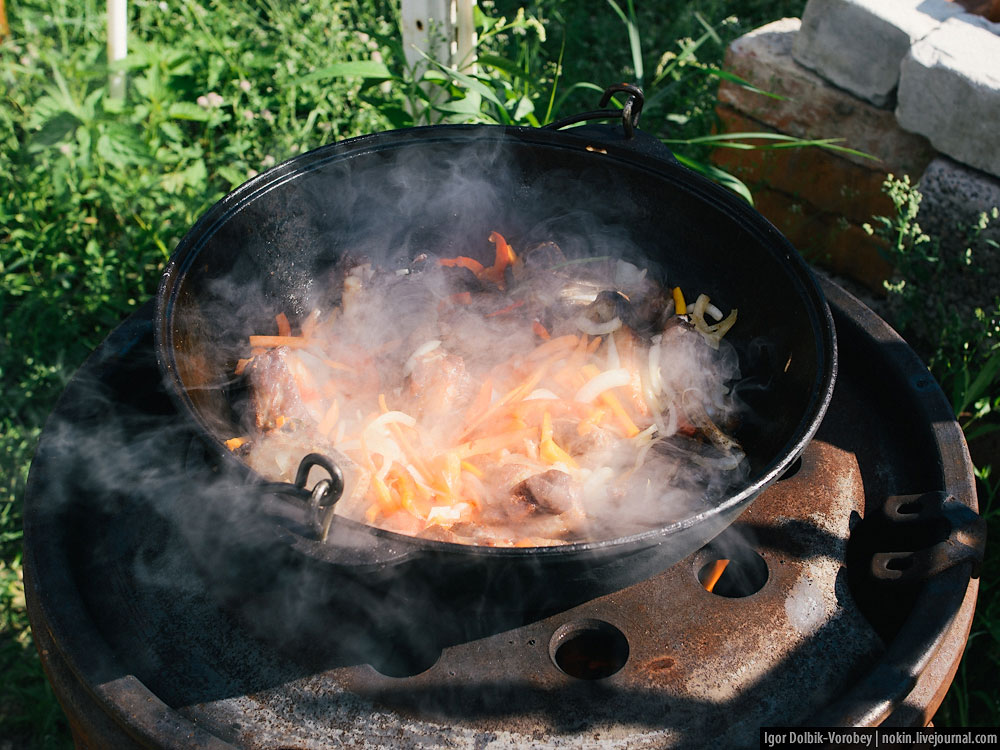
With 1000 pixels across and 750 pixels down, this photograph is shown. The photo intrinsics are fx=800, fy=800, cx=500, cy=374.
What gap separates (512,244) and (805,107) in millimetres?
2030

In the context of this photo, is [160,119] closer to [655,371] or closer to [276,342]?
[276,342]

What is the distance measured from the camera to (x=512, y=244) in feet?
10.3

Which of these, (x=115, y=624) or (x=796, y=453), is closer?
(x=796, y=453)

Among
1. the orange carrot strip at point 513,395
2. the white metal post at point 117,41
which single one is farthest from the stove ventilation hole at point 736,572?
the white metal post at point 117,41

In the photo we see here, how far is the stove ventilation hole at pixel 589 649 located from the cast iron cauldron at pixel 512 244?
202 millimetres

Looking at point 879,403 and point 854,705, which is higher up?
point 879,403

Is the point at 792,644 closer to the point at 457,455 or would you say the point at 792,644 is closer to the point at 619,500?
the point at 619,500

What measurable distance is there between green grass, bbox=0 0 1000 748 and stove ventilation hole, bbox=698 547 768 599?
4.68 ft

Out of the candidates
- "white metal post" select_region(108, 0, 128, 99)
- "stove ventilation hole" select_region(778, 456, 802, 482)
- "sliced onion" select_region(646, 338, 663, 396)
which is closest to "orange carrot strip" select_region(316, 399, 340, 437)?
"sliced onion" select_region(646, 338, 663, 396)

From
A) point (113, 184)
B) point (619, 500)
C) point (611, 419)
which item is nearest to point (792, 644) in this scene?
point (619, 500)

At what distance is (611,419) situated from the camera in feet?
8.18

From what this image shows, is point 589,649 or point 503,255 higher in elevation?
point 503,255

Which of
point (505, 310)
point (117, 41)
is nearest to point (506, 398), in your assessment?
point (505, 310)

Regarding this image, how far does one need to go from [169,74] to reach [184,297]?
3.54m
